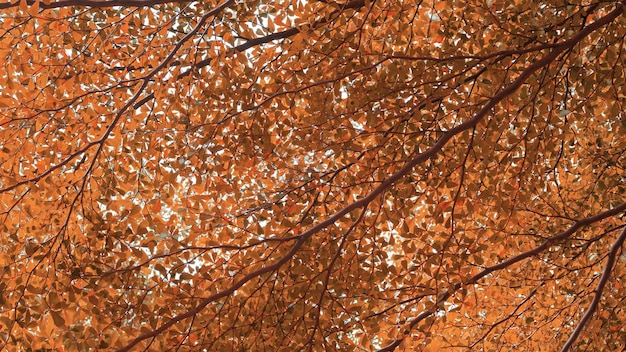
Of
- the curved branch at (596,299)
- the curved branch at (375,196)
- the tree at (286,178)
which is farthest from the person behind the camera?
the curved branch at (596,299)

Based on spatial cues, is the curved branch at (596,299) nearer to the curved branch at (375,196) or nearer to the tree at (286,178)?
the tree at (286,178)

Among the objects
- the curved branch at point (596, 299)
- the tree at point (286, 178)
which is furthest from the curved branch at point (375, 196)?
the curved branch at point (596, 299)

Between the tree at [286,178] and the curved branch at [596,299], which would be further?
the curved branch at [596,299]

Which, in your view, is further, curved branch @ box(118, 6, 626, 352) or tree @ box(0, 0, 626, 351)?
tree @ box(0, 0, 626, 351)

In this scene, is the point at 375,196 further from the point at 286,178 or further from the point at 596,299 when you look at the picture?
the point at 596,299

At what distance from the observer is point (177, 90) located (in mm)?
4738

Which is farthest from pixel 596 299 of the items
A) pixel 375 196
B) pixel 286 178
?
pixel 286 178

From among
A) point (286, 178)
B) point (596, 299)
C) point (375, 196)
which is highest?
point (286, 178)

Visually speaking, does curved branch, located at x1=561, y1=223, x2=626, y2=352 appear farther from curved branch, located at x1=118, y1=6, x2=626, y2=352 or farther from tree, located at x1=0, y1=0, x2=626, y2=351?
curved branch, located at x1=118, y1=6, x2=626, y2=352

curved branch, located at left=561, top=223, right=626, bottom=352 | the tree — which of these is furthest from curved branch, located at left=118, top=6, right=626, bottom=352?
curved branch, located at left=561, top=223, right=626, bottom=352

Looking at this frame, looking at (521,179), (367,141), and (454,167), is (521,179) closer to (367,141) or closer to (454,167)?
(454,167)

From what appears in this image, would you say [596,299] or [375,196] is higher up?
[596,299]

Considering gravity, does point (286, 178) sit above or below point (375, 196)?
above

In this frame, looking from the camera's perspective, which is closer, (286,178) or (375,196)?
(375,196)
